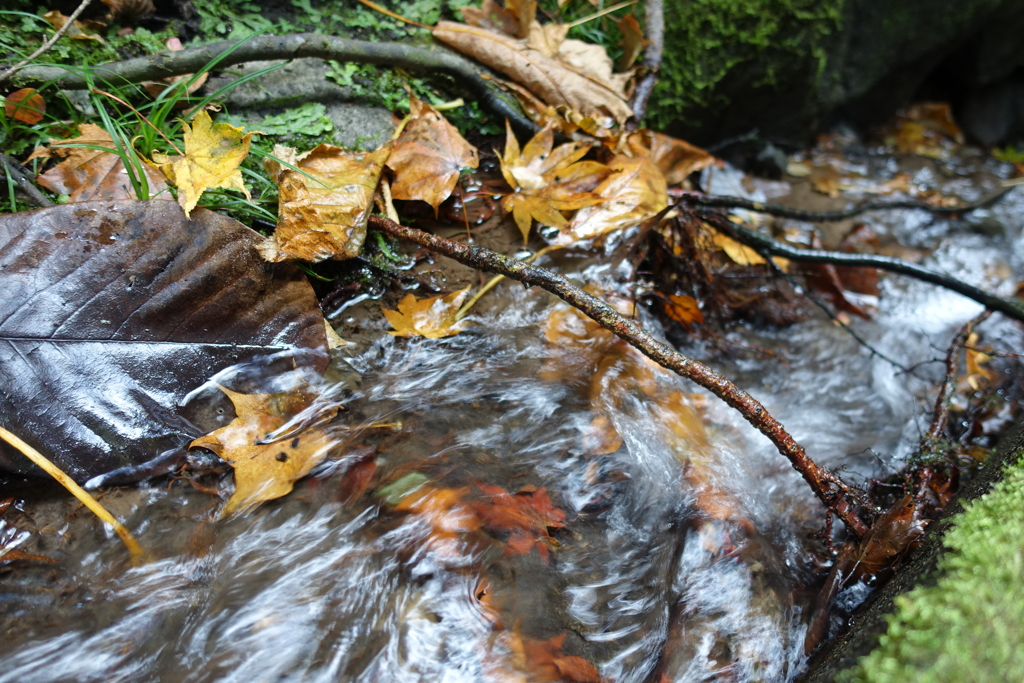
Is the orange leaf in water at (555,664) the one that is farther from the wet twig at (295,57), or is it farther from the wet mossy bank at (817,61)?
the wet mossy bank at (817,61)

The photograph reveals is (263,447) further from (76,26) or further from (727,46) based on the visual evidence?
(727,46)

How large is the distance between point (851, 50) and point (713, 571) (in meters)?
4.48

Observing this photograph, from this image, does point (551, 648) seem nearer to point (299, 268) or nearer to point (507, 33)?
point (299, 268)

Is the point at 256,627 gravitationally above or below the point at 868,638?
below

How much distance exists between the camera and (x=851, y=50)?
428 centimetres

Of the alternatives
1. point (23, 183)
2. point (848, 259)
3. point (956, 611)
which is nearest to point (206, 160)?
point (23, 183)

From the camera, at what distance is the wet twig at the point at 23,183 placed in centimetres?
171

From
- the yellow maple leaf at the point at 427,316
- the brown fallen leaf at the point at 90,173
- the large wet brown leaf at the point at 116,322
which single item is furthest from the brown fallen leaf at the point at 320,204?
the brown fallen leaf at the point at 90,173

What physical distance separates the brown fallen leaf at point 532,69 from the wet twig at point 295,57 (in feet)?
0.34

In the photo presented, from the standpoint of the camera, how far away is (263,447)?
1.64 meters

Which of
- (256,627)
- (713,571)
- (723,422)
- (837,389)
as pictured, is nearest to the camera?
(256,627)

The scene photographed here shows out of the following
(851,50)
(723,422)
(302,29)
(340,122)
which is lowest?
(723,422)

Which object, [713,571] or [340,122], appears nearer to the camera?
[713,571]

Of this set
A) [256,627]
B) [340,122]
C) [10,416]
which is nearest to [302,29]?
[340,122]
